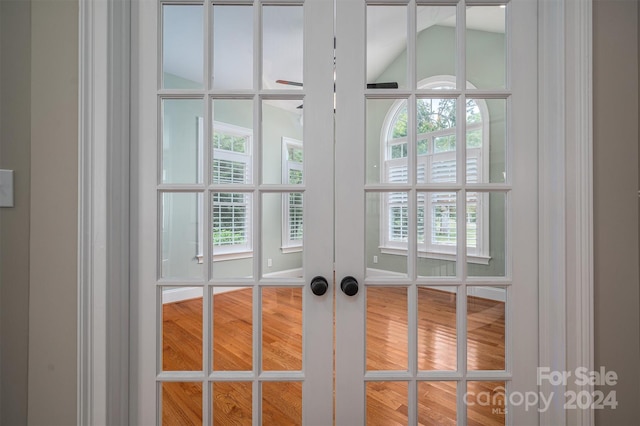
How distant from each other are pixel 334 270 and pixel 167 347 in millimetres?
713

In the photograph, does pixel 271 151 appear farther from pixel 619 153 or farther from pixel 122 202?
pixel 619 153

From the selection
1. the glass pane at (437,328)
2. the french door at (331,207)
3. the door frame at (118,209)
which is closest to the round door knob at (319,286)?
the french door at (331,207)

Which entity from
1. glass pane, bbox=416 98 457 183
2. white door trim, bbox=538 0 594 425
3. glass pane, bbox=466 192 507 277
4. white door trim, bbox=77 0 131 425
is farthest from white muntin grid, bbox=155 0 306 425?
white door trim, bbox=538 0 594 425

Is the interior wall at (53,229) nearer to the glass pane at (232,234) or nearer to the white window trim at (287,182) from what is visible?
the glass pane at (232,234)

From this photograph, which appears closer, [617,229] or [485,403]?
[617,229]

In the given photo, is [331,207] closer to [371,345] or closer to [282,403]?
[371,345]

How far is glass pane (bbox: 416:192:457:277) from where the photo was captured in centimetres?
96

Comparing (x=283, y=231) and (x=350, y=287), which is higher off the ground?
(x=283, y=231)

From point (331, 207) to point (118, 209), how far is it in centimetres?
77

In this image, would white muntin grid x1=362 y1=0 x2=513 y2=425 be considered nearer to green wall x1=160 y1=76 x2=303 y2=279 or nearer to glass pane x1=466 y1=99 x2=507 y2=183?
glass pane x1=466 y1=99 x2=507 y2=183

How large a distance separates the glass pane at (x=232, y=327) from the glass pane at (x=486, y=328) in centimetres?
85

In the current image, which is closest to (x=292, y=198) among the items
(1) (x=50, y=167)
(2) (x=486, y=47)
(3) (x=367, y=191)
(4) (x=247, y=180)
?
(4) (x=247, y=180)

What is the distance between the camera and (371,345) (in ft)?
3.16

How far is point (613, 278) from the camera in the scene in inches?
33.5
